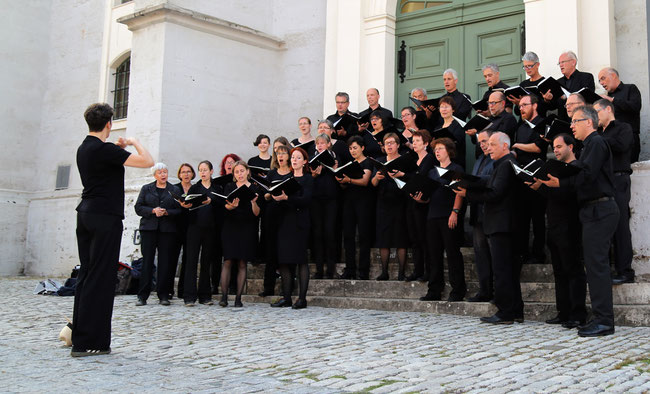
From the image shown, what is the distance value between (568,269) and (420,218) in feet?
7.15

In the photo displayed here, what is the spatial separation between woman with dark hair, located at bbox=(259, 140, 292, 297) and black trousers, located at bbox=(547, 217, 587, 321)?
11.6 ft

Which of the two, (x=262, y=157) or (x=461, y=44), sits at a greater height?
(x=461, y=44)

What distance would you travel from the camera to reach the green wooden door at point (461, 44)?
11.0 metres

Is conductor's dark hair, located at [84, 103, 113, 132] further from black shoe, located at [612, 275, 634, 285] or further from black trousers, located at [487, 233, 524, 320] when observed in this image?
black shoe, located at [612, 275, 634, 285]

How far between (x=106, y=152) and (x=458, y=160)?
16.3 feet

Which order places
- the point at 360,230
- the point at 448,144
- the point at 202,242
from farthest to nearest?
1. the point at 202,242
2. the point at 360,230
3. the point at 448,144

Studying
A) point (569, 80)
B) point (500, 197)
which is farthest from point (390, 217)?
point (569, 80)

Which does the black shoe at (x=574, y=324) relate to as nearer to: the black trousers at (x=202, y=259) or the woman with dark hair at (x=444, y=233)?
the woman with dark hair at (x=444, y=233)

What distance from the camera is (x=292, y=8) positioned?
14.8m

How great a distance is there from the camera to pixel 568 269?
6.60 m

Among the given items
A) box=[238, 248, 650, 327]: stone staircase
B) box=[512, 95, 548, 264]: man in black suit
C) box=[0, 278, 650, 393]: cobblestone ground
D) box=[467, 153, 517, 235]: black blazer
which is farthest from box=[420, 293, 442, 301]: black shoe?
box=[467, 153, 517, 235]: black blazer

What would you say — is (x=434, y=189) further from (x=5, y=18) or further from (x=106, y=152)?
(x=5, y=18)

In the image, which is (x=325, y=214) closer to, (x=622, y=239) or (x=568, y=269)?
(x=568, y=269)

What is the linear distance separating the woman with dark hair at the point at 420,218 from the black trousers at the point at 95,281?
389 cm
